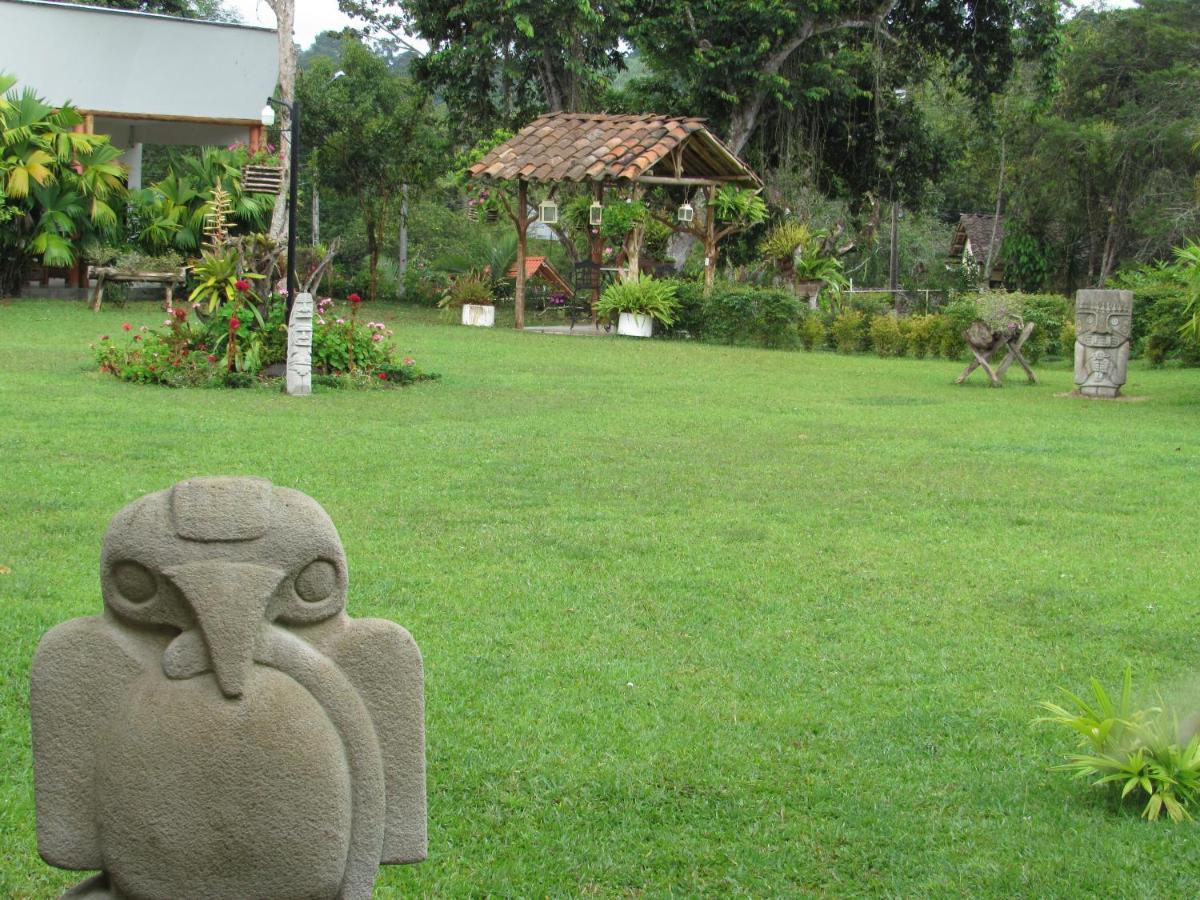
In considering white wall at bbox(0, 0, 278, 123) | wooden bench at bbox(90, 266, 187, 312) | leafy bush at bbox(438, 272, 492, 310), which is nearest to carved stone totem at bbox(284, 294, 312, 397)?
wooden bench at bbox(90, 266, 187, 312)

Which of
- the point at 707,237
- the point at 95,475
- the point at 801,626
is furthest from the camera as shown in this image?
the point at 707,237

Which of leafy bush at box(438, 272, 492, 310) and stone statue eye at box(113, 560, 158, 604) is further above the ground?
leafy bush at box(438, 272, 492, 310)

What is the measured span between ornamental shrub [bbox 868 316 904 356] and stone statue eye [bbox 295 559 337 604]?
20256mm

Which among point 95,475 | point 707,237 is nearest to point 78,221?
point 707,237

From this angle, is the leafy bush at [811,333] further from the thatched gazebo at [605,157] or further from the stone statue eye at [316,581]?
the stone statue eye at [316,581]

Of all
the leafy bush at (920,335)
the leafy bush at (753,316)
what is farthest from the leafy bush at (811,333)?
the leafy bush at (920,335)

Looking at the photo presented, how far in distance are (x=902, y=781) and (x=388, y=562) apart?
3229mm

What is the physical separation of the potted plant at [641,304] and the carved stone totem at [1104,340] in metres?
8.25

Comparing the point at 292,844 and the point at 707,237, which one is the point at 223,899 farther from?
the point at 707,237

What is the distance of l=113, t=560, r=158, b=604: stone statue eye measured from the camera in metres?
2.57

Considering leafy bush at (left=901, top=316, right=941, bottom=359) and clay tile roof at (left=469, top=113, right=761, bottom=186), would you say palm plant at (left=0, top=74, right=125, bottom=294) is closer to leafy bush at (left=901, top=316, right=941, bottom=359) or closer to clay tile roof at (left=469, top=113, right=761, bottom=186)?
clay tile roof at (left=469, top=113, right=761, bottom=186)

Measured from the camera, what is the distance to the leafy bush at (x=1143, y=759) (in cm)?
430

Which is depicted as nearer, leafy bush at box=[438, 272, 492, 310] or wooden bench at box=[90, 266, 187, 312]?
wooden bench at box=[90, 266, 187, 312]

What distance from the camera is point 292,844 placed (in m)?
2.58
